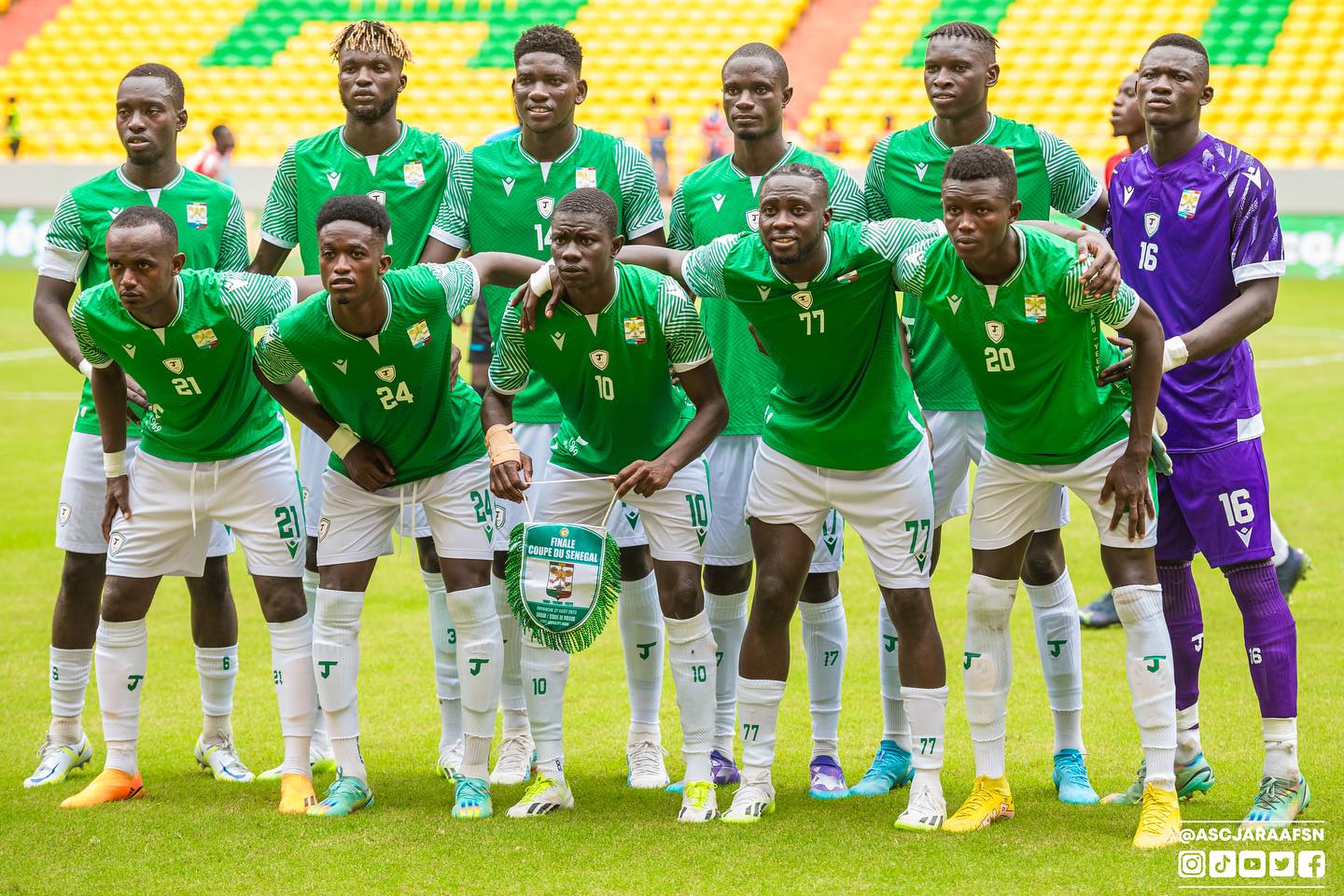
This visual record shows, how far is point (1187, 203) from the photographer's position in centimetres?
517

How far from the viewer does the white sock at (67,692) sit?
6008mm

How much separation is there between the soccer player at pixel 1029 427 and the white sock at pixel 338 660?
2.16m

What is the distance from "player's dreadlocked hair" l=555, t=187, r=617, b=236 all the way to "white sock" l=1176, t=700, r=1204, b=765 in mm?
2668

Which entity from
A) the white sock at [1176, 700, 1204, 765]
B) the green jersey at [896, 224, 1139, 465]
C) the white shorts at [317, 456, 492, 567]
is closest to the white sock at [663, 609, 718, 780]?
the white shorts at [317, 456, 492, 567]

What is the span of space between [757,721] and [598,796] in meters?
0.78

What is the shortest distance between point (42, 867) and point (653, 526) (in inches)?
90.1

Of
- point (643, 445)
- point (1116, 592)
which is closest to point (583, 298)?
point (643, 445)

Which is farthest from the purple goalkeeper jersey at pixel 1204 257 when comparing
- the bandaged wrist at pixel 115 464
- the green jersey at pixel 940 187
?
the bandaged wrist at pixel 115 464

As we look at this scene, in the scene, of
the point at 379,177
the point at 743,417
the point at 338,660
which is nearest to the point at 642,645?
the point at 743,417

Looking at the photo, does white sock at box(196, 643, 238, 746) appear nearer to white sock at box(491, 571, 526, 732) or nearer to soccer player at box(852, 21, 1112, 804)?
white sock at box(491, 571, 526, 732)

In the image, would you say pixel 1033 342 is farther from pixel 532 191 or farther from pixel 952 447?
pixel 532 191

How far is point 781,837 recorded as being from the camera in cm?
506

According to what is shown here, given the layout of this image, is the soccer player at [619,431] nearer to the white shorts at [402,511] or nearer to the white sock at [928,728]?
the white shorts at [402,511]

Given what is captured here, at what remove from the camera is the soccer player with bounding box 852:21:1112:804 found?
5613mm
